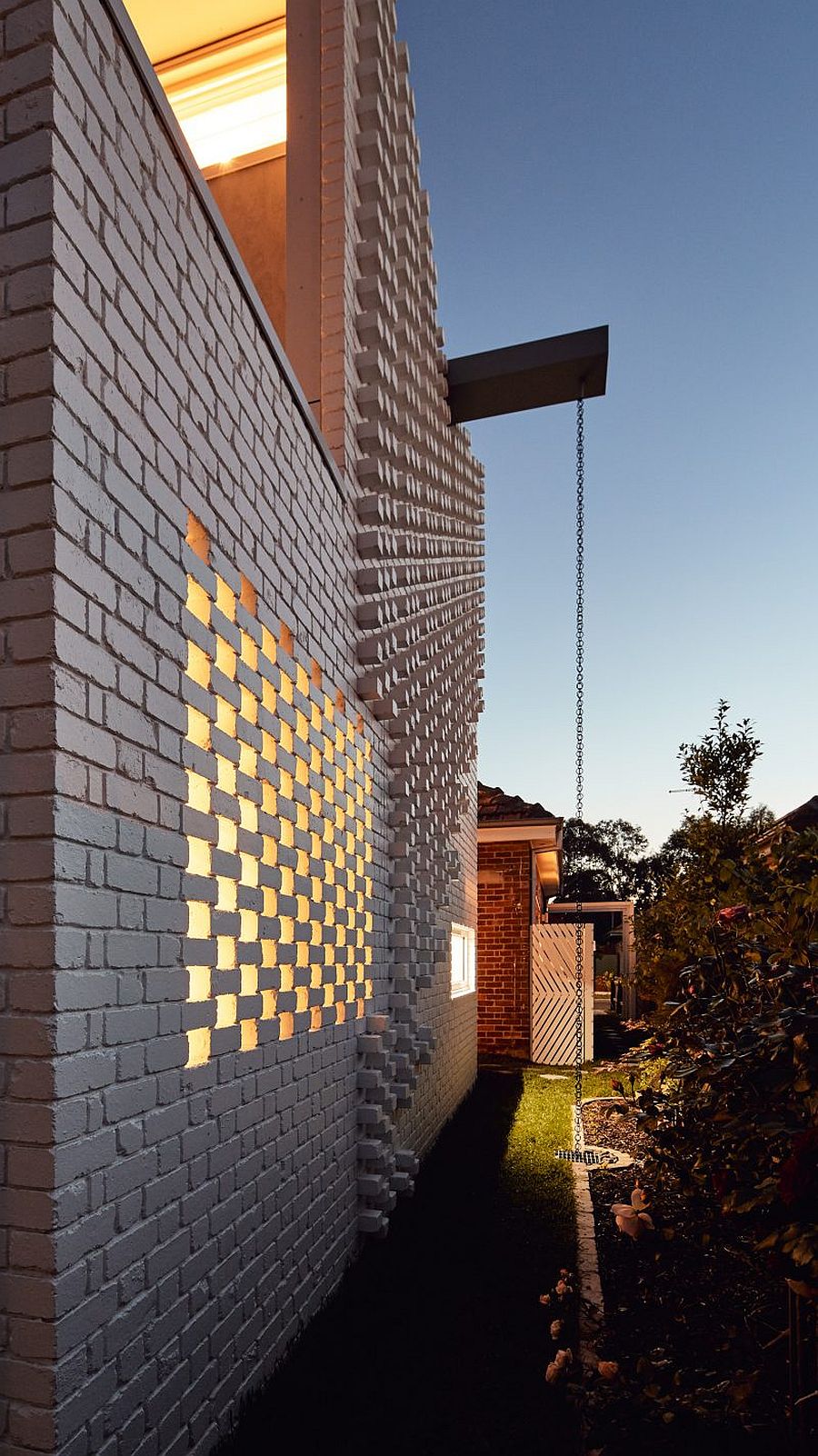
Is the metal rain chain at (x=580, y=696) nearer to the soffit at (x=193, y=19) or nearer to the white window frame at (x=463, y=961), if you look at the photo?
the white window frame at (x=463, y=961)

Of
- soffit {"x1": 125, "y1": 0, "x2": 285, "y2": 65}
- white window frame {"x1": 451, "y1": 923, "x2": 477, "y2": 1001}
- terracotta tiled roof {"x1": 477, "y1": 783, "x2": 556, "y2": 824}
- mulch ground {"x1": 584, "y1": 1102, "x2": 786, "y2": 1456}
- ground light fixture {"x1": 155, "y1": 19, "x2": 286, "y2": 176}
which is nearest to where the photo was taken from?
mulch ground {"x1": 584, "y1": 1102, "x2": 786, "y2": 1456}

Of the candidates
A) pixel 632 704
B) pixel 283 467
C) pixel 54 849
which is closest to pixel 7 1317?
pixel 54 849

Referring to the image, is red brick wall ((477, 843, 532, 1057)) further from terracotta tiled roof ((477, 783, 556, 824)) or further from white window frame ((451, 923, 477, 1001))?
white window frame ((451, 923, 477, 1001))

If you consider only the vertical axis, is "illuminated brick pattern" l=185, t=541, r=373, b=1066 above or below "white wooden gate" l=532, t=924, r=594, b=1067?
above

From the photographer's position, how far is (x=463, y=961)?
365 inches

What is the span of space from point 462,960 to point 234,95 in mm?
7922

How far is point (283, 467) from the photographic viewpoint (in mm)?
3152

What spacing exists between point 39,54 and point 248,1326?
3293mm

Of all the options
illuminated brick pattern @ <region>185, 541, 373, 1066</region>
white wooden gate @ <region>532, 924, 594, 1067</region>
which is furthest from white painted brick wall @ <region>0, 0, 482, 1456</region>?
white wooden gate @ <region>532, 924, 594, 1067</region>

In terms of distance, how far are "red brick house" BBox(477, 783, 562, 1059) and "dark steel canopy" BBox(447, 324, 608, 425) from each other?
630 cm

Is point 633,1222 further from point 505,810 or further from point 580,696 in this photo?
point 505,810

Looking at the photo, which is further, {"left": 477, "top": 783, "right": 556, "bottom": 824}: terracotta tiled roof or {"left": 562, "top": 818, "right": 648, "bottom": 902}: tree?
{"left": 562, "top": 818, "right": 648, "bottom": 902}: tree

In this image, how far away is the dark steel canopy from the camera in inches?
220

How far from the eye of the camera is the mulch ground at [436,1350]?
2.47 meters
